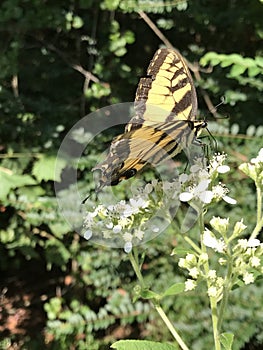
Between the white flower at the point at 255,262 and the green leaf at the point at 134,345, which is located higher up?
the white flower at the point at 255,262

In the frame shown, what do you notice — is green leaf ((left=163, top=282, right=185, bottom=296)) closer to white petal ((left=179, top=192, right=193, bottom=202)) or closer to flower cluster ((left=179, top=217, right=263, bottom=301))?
flower cluster ((left=179, top=217, right=263, bottom=301))

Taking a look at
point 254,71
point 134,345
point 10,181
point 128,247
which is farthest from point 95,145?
point 134,345

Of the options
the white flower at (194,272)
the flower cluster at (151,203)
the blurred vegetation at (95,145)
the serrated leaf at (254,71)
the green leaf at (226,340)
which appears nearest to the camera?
the green leaf at (226,340)

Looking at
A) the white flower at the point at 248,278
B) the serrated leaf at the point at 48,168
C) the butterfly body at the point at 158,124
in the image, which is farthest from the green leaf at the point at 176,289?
the serrated leaf at the point at 48,168

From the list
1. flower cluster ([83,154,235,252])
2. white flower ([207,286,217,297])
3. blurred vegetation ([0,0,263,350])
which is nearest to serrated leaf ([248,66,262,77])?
blurred vegetation ([0,0,263,350])

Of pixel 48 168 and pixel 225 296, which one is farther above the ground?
pixel 225 296

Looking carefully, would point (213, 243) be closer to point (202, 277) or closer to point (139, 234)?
point (202, 277)

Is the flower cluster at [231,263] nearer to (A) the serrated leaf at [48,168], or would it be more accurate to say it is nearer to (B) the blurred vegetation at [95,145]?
(B) the blurred vegetation at [95,145]
